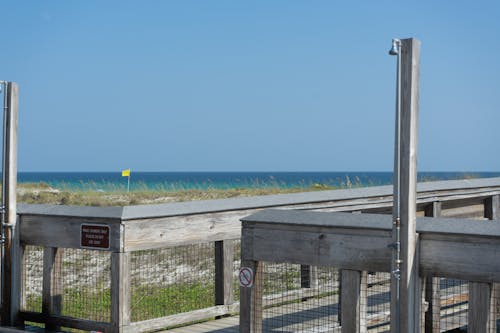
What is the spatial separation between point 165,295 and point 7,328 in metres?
2.10

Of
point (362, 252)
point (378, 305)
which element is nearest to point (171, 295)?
point (378, 305)

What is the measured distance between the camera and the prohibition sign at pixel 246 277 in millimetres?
5414

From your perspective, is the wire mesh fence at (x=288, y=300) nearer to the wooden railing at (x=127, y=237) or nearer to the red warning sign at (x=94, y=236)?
the wooden railing at (x=127, y=237)

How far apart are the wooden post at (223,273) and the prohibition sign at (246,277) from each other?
6.83 ft

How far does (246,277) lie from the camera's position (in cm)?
542

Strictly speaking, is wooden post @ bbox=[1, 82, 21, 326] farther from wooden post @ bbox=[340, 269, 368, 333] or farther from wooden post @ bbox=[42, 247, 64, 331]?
wooden post @ bbox=[340, 269, 368, 333]

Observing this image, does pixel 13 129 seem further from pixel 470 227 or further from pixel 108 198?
pixel 108 198

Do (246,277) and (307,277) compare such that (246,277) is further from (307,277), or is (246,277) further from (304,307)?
(307,277)

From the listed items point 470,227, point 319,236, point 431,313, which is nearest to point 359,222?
point 319,236

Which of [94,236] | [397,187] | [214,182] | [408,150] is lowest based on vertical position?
[214,182]

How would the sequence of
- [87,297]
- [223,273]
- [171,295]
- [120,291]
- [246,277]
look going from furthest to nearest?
[87,297] < [171,295] < [223,273] < [120,291] < [246,277]

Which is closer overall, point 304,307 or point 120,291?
point 120,291

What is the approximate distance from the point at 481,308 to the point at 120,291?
3.07 m

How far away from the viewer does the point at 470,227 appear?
466 centimetres
